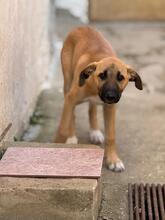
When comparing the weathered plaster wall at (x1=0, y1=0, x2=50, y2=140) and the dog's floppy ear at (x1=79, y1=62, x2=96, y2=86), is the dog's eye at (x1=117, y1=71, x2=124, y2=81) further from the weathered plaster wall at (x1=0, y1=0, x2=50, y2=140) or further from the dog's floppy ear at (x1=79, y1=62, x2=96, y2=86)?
the weathered plaster wall at (x1=0, y1=0, x2=50, y2=140)

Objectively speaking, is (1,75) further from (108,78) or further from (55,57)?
(55,57)

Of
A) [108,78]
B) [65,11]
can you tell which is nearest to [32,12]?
[108,78]

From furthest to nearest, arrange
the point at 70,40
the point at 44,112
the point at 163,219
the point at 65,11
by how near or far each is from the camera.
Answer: the point at 65,11
the point at 44,112
the point at 70,40
the point at 163,219

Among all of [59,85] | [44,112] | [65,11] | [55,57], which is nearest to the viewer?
[44,112]

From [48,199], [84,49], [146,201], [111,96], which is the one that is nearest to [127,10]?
[84,49]

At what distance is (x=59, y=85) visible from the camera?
7336 millimetres

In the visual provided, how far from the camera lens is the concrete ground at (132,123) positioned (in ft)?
15.0

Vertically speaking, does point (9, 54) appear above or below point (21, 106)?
above

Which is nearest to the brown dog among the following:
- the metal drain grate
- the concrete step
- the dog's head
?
the dog's head

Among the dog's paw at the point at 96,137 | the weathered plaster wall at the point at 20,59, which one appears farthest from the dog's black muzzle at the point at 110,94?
the dog's paw at the point at 96,137

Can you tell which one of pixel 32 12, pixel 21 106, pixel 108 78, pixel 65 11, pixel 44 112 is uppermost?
pixel 108 78

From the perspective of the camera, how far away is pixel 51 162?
402 cm

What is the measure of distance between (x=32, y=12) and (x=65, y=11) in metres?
4.04

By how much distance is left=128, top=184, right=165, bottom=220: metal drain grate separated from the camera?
410 centimetres
